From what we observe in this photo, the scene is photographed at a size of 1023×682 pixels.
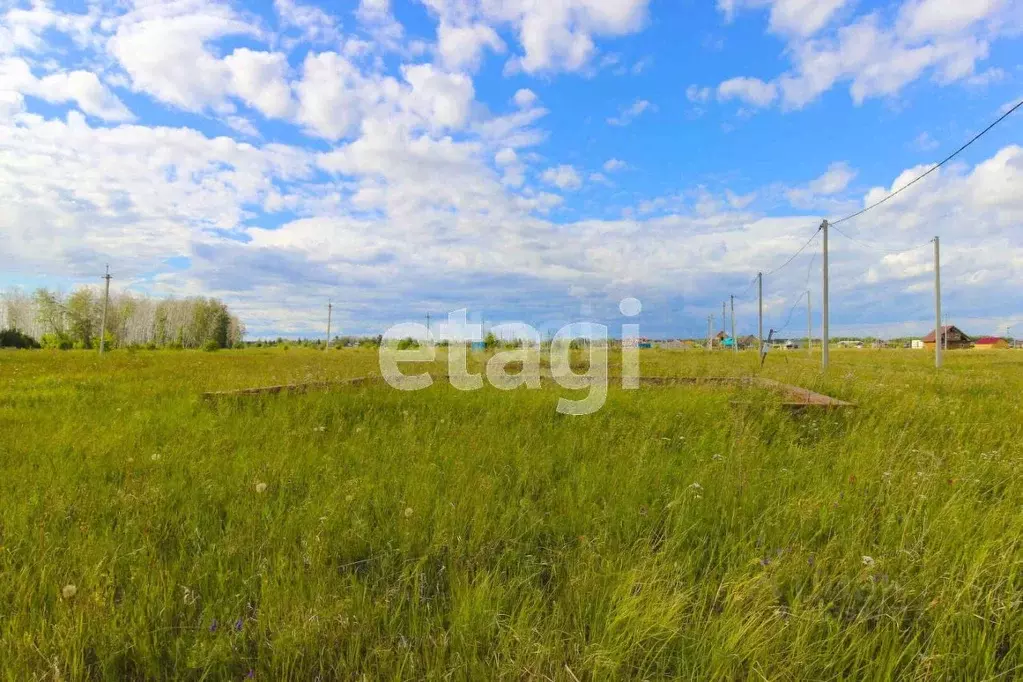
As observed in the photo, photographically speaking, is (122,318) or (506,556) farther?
(122,318)

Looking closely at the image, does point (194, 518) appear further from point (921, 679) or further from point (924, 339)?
point (924, 339)

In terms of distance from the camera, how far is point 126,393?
678 cm

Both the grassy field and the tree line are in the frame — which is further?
the tree line

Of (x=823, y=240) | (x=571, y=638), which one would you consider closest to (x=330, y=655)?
(x=571, y=638)

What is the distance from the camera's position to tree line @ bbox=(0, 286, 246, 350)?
70.8 m

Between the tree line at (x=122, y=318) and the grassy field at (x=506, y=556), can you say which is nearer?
the grassy field at (x=506, y=556)

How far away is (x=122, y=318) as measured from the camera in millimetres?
75562

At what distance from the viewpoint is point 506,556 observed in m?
2.12

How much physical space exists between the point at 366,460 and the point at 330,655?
190cm

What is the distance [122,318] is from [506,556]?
3740 inches

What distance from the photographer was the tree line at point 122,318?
2785 inches

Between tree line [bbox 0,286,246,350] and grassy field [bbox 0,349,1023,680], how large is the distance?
239 feet

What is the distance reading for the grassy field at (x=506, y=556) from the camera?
1507 millimetres

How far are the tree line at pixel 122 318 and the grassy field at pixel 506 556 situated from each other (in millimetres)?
72989
